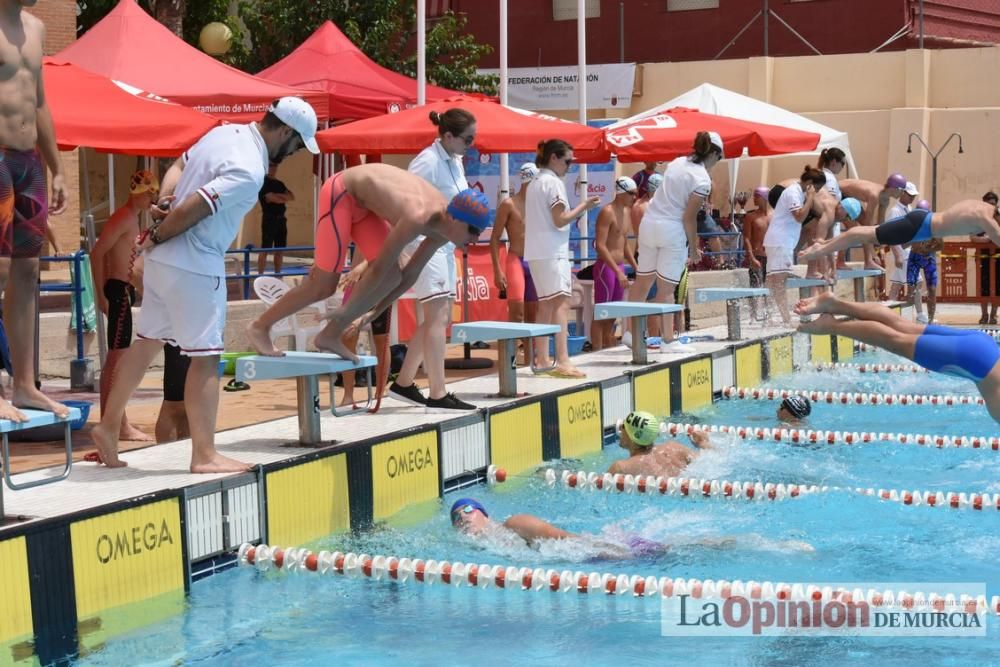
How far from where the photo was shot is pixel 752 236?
17531 mm

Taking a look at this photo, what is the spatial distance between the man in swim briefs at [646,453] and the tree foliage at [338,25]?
15813 millimetres

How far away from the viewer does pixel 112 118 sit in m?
7.85

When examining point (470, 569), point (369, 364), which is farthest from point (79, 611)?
point (369, 364)

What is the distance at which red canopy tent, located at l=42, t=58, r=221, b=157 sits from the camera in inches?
303

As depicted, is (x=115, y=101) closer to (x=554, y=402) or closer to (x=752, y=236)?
(x=554, y=402)

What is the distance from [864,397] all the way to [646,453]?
356cm

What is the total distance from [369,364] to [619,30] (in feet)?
77.3

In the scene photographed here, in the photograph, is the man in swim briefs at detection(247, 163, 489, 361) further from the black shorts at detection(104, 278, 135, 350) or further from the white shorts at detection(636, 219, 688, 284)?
the white shorts at detection(636, 219, 688, 284)

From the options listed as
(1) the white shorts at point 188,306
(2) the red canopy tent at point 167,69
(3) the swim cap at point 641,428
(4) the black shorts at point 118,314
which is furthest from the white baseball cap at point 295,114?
(2) the red canopy tent at point 167,69

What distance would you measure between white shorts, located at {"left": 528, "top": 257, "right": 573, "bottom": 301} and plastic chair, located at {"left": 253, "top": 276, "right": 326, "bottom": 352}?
162 cm

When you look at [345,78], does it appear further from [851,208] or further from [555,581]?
[555,581]

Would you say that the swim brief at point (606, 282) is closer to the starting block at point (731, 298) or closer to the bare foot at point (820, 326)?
the starting block at point (731, 298)

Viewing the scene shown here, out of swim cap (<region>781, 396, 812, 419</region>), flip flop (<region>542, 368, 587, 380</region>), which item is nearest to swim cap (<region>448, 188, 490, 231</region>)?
flip flop (<region>542, 368, 587, 380</region>)
